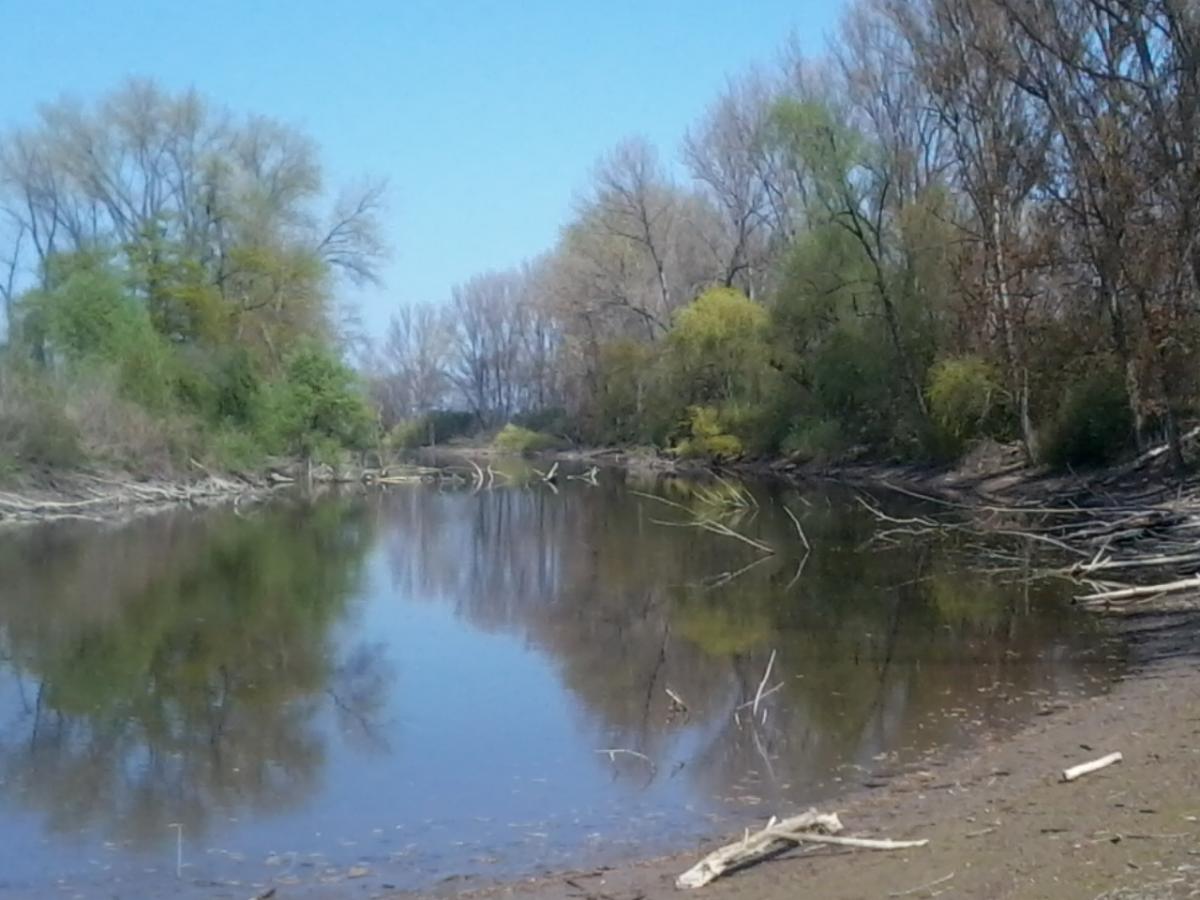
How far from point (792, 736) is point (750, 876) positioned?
3.62m

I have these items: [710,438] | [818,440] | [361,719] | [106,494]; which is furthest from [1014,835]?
[710,438]

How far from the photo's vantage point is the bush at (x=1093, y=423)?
87.2 ft

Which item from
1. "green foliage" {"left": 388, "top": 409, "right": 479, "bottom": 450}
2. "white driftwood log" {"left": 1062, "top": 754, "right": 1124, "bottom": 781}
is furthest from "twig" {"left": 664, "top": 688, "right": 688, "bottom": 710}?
"green foliage" {"left": 388, "top": 409, "right": 479, "bottom": 450}

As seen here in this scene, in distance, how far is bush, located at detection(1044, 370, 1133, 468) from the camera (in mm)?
26594

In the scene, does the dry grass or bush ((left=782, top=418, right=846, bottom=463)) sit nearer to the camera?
the dry grass

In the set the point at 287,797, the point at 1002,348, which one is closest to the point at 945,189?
the point at 1002,348

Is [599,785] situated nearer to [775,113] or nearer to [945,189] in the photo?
[945,189]

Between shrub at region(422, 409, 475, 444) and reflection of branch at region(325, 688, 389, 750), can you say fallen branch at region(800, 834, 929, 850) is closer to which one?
reflection of branch at region(325, 688, 389, 750)

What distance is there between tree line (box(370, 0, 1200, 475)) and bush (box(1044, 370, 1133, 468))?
0.06 meters

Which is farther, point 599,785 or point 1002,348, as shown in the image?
point 1002,348

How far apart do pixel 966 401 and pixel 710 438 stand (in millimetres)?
17770

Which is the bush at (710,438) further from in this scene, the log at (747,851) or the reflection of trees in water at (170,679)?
the log at (747,851)

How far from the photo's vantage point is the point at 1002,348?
29.3 meters

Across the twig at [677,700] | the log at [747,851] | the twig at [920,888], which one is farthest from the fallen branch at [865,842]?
the twig at [677,700]
